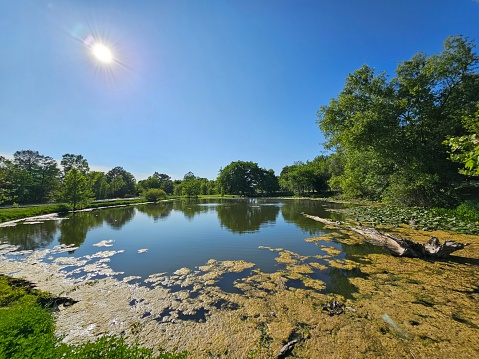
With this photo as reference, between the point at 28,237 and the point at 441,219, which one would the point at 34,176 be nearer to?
the point at 28,237

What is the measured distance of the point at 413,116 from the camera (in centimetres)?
2353

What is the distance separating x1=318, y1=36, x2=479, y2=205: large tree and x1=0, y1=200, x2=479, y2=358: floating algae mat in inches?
394

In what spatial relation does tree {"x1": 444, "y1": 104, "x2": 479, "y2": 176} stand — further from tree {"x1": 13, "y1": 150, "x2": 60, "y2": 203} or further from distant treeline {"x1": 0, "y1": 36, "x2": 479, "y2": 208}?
tree {"x1": 13, "y1": 150, "x2": 60, "y2": 203}

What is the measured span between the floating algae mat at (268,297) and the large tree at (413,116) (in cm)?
1001

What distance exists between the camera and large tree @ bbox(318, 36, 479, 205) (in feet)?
69.0

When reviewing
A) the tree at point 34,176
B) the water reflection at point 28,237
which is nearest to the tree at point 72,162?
the tree at point 34,176

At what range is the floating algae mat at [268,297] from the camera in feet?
16.9

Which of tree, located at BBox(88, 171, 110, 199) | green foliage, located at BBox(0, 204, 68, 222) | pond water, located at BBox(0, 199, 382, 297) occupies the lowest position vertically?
pond water, located at BBox(0, 199, 382, 297)

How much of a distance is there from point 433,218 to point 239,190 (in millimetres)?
84319

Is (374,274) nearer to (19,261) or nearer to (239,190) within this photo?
(19,261)

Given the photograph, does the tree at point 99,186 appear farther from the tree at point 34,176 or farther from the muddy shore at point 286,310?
the muddy shore at point 286,310

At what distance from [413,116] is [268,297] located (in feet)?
86.4

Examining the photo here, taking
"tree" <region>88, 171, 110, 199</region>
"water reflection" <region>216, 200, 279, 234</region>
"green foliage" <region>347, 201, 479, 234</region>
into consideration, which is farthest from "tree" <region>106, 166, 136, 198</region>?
"green foliage" <region>347, 201, 479, 234</region>

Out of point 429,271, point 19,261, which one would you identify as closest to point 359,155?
point 429,271
